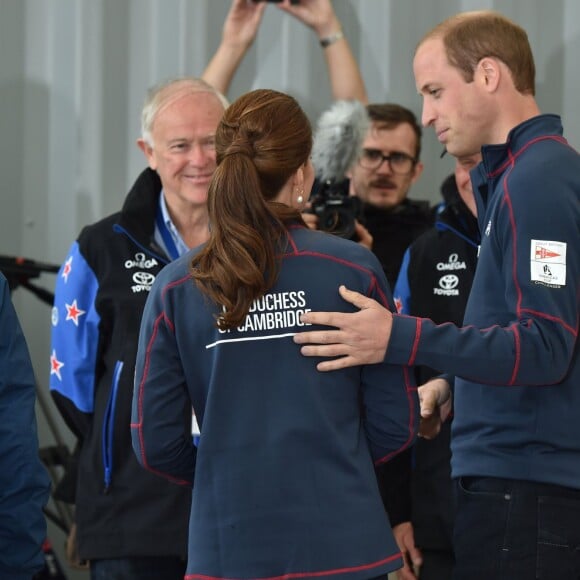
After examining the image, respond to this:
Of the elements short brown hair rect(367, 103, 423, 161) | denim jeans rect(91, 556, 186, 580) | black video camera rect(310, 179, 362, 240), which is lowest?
denim jeans rect(91, 556, 186, 580)

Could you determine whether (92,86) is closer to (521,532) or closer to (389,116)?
(389,116)

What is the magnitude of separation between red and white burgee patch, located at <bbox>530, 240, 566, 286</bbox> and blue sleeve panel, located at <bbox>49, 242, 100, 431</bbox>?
1.36 meters

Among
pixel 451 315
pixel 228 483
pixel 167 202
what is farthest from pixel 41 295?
pixel 228 483

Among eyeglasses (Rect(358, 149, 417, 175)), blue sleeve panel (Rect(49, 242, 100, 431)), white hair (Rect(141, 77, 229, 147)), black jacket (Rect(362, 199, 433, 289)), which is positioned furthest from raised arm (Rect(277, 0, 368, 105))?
blue sleeve panel (Rect(49, 242, 100, 431))

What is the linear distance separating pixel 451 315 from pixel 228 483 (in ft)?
4.55

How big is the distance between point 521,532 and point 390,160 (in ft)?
5.81

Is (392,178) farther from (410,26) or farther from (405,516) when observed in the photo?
(405,516)

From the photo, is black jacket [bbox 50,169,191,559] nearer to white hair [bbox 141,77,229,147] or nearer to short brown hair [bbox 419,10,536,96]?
white hair [bbox 141,77,229,147]

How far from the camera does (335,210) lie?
3.36 meters

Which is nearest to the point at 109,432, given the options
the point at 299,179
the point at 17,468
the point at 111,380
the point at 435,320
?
the point at 111,380

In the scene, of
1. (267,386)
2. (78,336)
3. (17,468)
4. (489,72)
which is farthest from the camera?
(78,336)

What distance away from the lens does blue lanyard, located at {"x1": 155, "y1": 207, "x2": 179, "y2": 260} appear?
318cm

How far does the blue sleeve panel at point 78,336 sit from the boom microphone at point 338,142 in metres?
0.83

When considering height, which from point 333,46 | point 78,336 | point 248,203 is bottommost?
point 78,336
